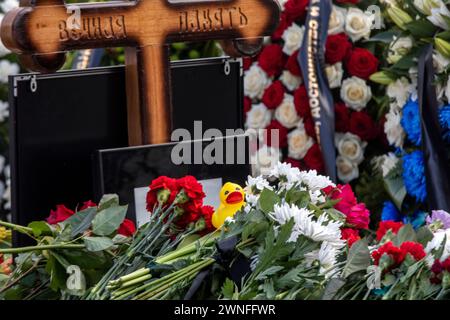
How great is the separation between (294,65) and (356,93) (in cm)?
31

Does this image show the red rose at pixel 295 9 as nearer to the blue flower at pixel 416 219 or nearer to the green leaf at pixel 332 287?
the blue flower at pixel 416 219

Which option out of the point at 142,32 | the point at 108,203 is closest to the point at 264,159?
the point at 142,32

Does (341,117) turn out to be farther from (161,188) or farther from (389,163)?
(161,188)

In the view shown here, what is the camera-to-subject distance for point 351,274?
1.91 meters

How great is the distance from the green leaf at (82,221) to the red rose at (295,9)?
7.82ft

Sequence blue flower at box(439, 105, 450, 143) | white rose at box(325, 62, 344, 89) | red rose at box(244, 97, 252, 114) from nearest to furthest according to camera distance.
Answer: blue flower at box(439, 105, 450, 143), white rose at box(325, 62, 344, 89), red rose at box(244, 97, 252, 114)

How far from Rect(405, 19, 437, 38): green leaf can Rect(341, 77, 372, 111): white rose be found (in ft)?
1.77

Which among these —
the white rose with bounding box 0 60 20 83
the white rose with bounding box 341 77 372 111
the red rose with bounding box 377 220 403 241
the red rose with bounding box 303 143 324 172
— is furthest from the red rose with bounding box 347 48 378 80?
the red rose with bounding box 377 220 403 241

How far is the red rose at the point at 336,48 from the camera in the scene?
4254 millimetres

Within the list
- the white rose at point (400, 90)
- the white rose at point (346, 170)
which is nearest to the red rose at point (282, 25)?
the white rose at point (346, 170)

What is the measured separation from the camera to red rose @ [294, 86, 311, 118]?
168 inches

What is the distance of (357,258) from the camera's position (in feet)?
6.38

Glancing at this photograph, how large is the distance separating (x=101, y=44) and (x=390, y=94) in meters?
1.48

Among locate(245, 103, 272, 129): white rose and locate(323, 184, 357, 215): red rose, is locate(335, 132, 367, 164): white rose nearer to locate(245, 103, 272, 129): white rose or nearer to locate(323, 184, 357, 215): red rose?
locate(245, 103, 272, 129): white rose
